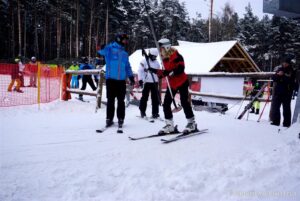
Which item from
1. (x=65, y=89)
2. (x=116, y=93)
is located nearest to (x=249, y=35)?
(x=65, y=89)

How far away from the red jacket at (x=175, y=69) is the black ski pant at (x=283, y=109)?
296 cm

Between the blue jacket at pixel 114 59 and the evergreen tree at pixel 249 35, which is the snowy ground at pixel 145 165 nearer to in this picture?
the blue jacket at pixel 114 59

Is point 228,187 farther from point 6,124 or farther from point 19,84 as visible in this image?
point 19,84

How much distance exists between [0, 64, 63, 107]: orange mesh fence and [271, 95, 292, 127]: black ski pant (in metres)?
7.05

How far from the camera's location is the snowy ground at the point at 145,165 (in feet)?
9.28

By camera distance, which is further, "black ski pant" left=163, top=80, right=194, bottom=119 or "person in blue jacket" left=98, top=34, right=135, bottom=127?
"person in blue jacket" left=98, top=34, right=135, bottom=127

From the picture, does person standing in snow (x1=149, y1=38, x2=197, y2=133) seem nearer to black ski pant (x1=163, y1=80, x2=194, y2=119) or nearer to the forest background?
black ski pant (x1=163, y1=80, x2=194, y2=119)

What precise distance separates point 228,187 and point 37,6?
47.2 meters

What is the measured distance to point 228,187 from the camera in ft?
9.86

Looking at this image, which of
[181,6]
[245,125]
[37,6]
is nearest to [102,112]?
[245,125]

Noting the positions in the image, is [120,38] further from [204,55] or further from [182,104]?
[204,55]

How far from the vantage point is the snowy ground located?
283cm

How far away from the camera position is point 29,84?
447 inches

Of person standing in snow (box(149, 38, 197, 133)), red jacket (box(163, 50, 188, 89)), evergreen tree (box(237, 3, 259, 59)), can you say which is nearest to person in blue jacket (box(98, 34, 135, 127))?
person standing in snow (box(149, 38, 197, 133))
